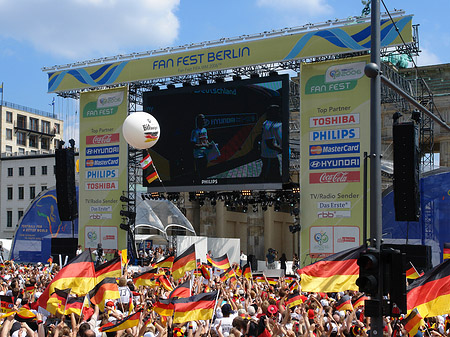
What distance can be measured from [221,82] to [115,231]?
9.85 m

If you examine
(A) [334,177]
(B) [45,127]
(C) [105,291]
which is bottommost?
(C) [105,291]

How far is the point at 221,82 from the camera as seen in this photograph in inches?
1325

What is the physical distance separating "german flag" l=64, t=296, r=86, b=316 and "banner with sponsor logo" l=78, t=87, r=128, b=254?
80.3 ft

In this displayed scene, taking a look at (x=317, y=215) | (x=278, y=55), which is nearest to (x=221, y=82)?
(x=278, y=55)

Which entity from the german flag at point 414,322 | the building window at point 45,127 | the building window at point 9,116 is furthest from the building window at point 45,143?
the german flag at point 414,322

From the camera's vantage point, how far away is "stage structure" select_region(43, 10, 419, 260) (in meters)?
30.1

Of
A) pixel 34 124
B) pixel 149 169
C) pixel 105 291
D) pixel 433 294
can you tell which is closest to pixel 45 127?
pixel 34 124

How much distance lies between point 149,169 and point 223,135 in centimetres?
452

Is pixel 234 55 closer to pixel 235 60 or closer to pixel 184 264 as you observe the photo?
pixel 235 60

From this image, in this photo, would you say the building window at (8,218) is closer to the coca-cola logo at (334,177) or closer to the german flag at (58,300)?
the coca-cola logo at (334,177)

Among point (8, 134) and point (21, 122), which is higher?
point (21, 122)

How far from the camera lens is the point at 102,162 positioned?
37.0 m

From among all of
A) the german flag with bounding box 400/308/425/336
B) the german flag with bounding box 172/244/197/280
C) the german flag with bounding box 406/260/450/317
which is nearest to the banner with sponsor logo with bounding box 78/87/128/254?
the german flag with bounding box 172/244/197/280

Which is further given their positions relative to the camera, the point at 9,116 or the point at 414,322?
the point at 9,116
